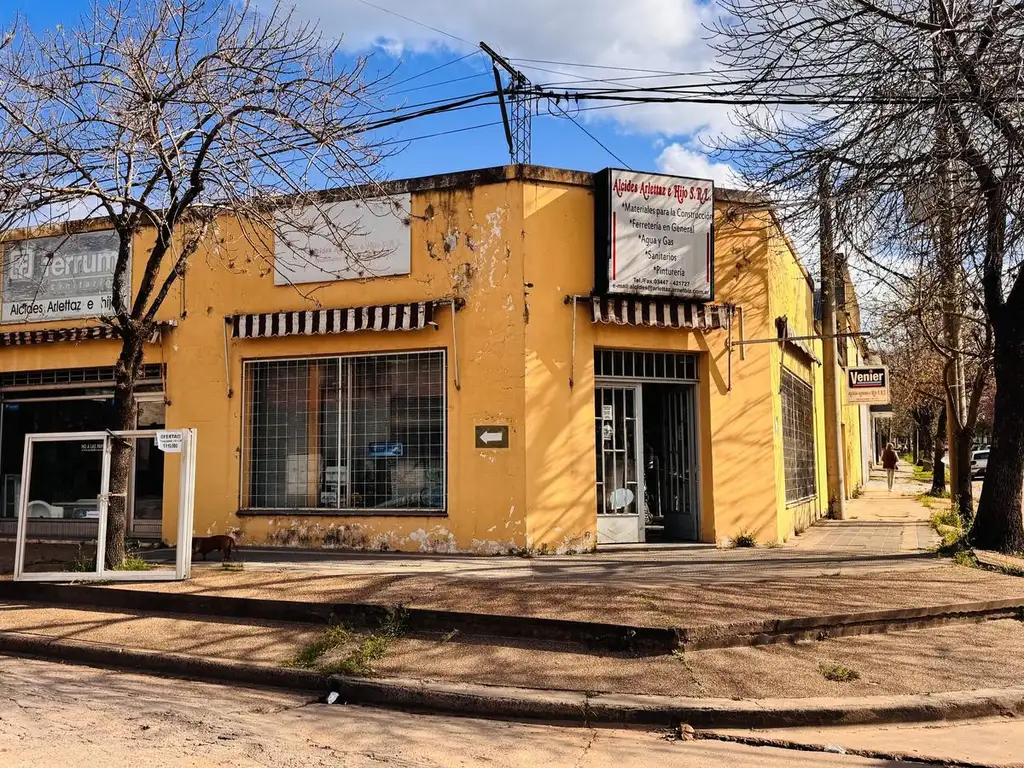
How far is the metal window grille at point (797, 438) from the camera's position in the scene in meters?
15.3

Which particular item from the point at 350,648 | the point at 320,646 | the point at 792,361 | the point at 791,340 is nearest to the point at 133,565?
the point at 320,646

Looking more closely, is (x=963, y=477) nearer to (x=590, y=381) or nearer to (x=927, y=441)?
(x=590, y=381)

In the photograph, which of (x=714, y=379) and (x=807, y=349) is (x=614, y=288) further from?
(x=807, y=349)

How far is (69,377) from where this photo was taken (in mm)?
14828

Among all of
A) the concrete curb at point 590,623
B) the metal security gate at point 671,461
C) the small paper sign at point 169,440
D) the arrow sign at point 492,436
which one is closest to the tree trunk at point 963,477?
the metal security gate at point 671,461

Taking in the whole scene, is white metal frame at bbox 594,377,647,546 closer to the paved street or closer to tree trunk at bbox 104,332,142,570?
tree trunk at bbox 104,332,142,570

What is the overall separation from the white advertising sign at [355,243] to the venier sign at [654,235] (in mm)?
2867

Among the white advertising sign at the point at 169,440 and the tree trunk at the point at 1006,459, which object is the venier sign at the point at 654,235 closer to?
the tree trunk at the point at 1006,459

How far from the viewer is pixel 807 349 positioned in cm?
1770

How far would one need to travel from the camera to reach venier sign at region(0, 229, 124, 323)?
1431 centimetres

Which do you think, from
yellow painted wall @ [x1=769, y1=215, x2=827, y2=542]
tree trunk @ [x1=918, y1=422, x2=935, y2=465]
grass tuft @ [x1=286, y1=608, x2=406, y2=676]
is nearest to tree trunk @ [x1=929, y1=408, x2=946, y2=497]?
Result: yellow painted wall @ [x1=769, y1=215, x2=827, y2=542]

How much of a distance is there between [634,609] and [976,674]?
2.72m

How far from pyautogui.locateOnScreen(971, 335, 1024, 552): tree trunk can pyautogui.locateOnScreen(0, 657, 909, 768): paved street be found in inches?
292

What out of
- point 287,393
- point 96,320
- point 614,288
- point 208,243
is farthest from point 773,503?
point 96,320
